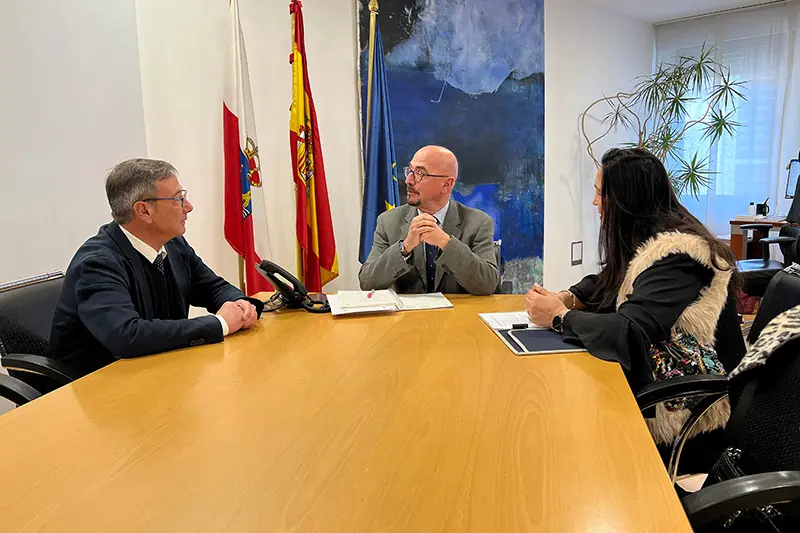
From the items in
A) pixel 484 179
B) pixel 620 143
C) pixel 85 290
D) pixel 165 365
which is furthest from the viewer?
pixel 620 143

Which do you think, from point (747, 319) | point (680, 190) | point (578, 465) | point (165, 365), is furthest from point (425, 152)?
point (680, 190)

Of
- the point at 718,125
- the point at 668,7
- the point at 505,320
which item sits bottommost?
the point at 505,320

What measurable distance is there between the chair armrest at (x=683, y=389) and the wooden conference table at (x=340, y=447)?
0.12 meters

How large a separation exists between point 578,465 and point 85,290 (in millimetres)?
1409

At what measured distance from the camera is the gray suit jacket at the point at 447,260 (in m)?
2.22

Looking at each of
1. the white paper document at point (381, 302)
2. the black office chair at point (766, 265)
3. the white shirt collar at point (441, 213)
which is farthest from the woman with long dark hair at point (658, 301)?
the black office chair at point (766, 265)

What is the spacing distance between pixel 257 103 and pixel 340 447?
266 cm

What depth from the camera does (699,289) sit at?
62.5 inches

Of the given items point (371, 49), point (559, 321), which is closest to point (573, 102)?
point (371, 49)

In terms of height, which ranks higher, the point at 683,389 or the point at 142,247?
the point at 142,247

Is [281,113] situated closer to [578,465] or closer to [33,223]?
[33,223]

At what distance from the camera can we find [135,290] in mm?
1793

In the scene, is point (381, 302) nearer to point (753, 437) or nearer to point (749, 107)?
point (753, 437)

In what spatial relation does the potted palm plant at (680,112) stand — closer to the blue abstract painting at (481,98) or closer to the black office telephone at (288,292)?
the blue abstract painting at (481,98)
